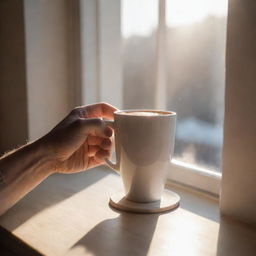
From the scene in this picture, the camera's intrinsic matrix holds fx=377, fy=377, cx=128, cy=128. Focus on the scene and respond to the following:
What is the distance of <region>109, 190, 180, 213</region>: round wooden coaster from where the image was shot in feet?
2.54

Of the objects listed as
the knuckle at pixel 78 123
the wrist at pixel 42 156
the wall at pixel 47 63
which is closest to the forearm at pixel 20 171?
the wrist at pixel 42 156

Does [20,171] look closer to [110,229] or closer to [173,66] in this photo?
[110,229]

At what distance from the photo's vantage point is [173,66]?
41.4 inches

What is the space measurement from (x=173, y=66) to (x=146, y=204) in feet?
1.41

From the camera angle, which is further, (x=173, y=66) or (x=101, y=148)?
(x=173, y=66)

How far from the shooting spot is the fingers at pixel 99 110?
0.92 m

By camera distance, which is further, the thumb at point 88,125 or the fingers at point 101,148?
the fingers at point 101,148

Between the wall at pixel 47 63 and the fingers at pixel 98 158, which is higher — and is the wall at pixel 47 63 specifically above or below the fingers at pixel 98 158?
above

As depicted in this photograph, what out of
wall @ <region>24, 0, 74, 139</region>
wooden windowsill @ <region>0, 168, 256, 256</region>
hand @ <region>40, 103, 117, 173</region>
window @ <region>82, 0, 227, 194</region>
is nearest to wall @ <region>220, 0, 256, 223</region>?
wooden windowsill @ <region>0, 168, 256, 256</region>

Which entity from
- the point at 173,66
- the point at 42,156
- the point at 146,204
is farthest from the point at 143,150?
the point at 173,66

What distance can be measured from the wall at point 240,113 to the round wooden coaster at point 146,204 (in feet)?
0.41

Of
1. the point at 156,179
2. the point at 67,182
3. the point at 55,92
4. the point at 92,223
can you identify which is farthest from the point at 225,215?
the point at 55,92

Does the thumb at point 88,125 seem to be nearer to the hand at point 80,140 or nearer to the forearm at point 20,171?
the hand at point 80,140

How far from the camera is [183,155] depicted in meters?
1.04
